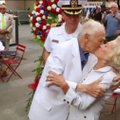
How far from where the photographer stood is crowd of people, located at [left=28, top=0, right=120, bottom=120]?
2.03 m

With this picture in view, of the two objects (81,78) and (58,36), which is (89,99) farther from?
(58,36)

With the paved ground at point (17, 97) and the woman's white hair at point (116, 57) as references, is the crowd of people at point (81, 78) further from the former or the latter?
the paved ground at point (17, 97)

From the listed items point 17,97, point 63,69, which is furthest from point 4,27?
point 63,69

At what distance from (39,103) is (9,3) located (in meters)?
22.6

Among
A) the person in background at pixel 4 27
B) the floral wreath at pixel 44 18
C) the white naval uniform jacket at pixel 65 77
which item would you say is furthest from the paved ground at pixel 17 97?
the white naval uniform jacket at pixel 65 77

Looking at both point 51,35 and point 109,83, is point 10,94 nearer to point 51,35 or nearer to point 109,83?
point 51,35

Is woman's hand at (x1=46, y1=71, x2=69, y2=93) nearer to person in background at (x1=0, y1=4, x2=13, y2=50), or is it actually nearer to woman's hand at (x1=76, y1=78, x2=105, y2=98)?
woman's hand at (x1=76, y1=78, x2=105, y2=98)

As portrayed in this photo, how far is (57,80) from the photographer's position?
2080 mm

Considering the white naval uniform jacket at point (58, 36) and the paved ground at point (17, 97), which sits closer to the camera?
the white naval uniform jacket at point (58, 36)

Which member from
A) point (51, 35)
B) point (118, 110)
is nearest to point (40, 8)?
point (51, 35)

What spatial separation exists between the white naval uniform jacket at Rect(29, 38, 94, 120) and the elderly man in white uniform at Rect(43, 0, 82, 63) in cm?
74

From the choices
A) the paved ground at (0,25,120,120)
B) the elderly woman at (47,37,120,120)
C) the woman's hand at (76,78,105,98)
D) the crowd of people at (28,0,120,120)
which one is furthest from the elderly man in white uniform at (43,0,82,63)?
the paved ground at (0,25,120,120)

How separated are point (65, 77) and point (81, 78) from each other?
108mm

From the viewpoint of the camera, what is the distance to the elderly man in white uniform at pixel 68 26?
2896 millimetres
